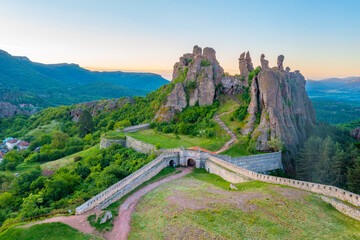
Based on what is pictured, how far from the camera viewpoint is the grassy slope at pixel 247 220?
17.1 m

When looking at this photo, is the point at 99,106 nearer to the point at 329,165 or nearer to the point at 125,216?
the point at 125,216

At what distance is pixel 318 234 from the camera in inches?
662

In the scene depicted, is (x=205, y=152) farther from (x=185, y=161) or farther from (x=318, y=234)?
(x=318, y=234)

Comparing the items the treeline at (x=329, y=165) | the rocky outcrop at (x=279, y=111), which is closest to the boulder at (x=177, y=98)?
the rocky outcrop at (x=279, y=111)

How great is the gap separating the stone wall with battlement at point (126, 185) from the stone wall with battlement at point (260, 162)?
35.1ft

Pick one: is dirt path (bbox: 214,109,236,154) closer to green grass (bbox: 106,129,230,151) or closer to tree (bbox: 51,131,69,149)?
green grass (bbox: 106,129,230,151)

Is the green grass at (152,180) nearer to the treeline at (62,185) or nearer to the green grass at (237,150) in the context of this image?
the treeline at (62,185)

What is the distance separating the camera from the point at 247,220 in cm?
1848

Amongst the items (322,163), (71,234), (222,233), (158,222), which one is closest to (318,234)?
(222,233)

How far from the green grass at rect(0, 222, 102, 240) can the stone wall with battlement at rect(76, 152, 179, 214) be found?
10.0 feet

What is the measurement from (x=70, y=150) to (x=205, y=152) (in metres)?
44.1

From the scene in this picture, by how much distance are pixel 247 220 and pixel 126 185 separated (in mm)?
15677

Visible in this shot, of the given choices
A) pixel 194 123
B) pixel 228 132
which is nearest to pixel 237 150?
pixel 228 132

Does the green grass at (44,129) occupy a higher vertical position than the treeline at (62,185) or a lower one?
lower
